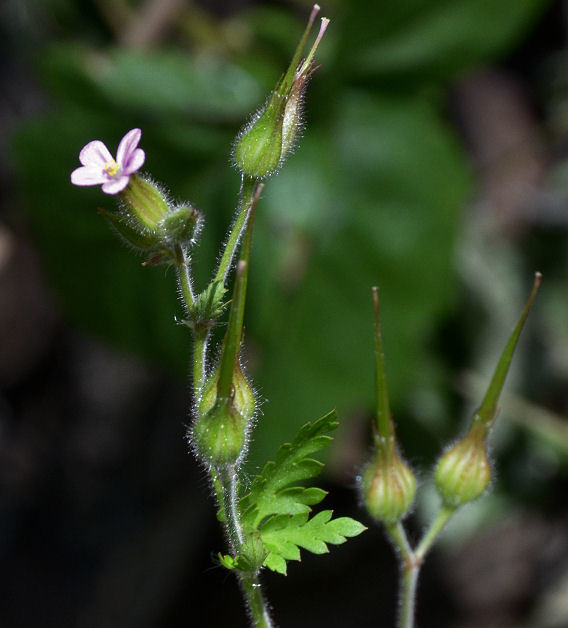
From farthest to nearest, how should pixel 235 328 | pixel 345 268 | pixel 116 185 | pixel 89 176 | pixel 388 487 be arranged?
pixel 345 268 → pixel 388 487 → pixel 89 176 → pixel 116 185 → pixel 235 328

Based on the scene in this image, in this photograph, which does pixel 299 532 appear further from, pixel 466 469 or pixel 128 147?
pixel 128 147

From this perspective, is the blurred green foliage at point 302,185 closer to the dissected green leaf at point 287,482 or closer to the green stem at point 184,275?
the dissected green leaf at point 287,482

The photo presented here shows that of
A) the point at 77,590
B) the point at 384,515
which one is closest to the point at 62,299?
the point at 77,590

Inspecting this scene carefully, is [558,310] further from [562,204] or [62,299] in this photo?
[62,299]

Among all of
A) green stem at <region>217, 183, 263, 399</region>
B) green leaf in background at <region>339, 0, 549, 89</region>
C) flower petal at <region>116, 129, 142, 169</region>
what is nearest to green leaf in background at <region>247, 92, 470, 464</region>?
green leaf in background at <region>339, 0, 549, 89</region>

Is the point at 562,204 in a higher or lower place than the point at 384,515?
higher

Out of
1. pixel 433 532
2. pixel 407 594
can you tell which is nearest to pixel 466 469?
pixel 433 532

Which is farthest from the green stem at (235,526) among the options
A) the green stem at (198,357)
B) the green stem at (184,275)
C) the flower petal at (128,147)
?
the flower petal at (128,147)
